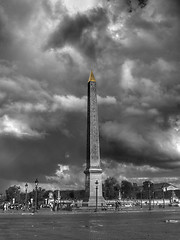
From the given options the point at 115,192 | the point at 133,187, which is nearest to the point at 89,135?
the point at 115,192

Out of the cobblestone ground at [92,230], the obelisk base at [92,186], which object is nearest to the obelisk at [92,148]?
the obelisk base at [92,186]

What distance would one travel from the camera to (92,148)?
5362 centimetres

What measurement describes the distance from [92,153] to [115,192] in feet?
236

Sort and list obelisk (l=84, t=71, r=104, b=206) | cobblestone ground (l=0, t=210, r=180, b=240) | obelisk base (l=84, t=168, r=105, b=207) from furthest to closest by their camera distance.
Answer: obelisk base (l=84, t=168, r=105, b=207) < obelisk (l=84, t=71, r=104, b=206) < cobblestone ground (l=0, t=210, r=180, b=240)

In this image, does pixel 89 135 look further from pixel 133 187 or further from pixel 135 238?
pixel 133 187

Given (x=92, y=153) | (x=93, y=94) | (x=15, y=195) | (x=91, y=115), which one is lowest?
(x=15, y=195)

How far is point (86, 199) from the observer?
191 feet

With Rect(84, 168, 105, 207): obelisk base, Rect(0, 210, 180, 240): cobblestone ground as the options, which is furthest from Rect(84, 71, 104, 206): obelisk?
Rect(0, 210, 180, 240): cobblestone ground

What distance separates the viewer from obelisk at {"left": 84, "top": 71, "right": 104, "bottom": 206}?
5381cm

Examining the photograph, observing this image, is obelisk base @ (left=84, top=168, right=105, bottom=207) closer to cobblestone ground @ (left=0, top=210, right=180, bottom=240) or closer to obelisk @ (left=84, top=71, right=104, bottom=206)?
obelisk @ (left=84, top=71, right=104, bottom=206)

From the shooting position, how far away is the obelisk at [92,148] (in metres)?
53.8

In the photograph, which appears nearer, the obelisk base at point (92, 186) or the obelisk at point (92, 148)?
the obelisk at point (92, 148)

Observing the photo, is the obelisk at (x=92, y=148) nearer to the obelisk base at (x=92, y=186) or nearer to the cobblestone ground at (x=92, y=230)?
the obelisk base at (x=92, y=186)

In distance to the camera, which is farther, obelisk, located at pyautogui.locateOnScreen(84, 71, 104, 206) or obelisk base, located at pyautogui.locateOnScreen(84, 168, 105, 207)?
obelisk base, located at pyautogui.locateOnScreen(84, 168, 105, 207)
